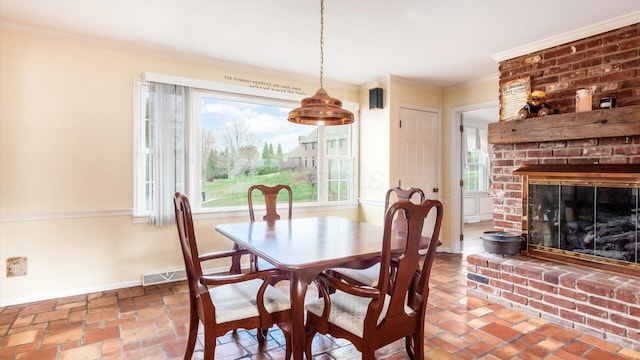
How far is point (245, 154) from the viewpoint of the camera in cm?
414

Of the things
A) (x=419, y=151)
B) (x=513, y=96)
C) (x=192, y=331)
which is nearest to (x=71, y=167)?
(x=192, y=331)

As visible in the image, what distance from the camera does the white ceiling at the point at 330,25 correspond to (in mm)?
2559

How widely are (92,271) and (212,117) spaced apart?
75.0 inches

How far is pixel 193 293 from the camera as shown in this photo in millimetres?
1898

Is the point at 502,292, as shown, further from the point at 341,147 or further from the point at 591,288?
the point at 341,147

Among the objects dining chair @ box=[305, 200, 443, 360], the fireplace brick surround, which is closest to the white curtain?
dining chair @ box=[305, 200, 443, 360]

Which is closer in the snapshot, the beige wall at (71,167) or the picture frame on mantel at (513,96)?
the beige wall at (71,167)

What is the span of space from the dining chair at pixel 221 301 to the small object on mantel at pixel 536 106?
2719 mm

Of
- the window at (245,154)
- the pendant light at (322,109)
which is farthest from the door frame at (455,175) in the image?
the pendant light at (322,109)

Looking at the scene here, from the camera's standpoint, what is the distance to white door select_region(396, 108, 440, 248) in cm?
461

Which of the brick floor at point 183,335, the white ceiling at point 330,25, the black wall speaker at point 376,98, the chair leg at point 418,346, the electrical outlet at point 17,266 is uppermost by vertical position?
the white ceiling at point 330,25

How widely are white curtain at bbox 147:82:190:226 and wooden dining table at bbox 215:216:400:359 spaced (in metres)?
1.13

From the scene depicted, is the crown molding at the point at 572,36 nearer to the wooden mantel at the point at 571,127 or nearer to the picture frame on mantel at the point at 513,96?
the picture frame on mantel at the point at 513,96

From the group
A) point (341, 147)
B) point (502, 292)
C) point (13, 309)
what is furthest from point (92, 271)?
point (502, 292)
